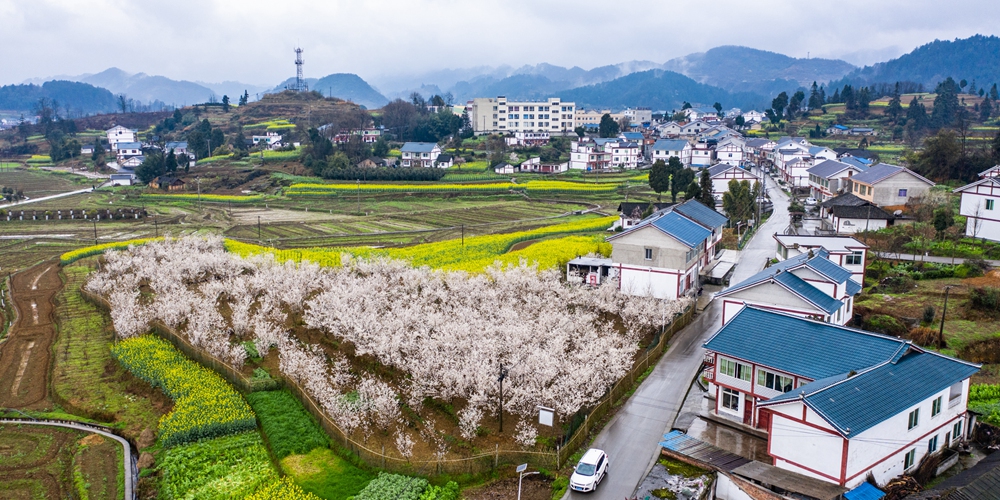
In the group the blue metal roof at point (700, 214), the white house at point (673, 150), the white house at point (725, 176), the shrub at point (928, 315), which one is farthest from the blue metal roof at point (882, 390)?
the white house at point (673, 150)

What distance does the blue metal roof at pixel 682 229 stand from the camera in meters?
33.3

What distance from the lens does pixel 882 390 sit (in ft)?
56.2

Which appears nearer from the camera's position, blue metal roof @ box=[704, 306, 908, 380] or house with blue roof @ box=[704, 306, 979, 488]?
house with blue roof @ box=[704, 306, 979, 488]

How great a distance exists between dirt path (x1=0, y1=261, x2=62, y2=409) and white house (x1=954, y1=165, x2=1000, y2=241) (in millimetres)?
47368

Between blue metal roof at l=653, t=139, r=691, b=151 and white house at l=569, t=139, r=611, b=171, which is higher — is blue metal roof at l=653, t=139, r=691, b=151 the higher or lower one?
the higher one

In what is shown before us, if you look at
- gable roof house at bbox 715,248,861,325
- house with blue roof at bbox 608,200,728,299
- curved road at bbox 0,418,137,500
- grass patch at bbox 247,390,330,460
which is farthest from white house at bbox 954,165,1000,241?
curved road at bbox 0,418,137,500

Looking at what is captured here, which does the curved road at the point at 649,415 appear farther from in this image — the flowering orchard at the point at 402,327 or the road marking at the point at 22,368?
the road marking at the point at 22,368

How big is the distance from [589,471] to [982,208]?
34.2 metres

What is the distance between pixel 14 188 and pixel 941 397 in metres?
102

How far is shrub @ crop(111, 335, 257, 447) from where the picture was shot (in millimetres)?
21719

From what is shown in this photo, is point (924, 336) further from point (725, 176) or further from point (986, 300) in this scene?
point (725, 176)

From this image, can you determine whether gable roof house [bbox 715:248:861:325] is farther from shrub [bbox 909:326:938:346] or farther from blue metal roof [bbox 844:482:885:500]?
blue metal roof [bbox 844:482:885:500]

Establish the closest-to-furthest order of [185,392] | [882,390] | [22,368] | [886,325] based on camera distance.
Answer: [882,390], [185,392], [886,325], [22,368]

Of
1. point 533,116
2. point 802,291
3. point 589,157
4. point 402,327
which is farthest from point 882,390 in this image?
point 533,116
